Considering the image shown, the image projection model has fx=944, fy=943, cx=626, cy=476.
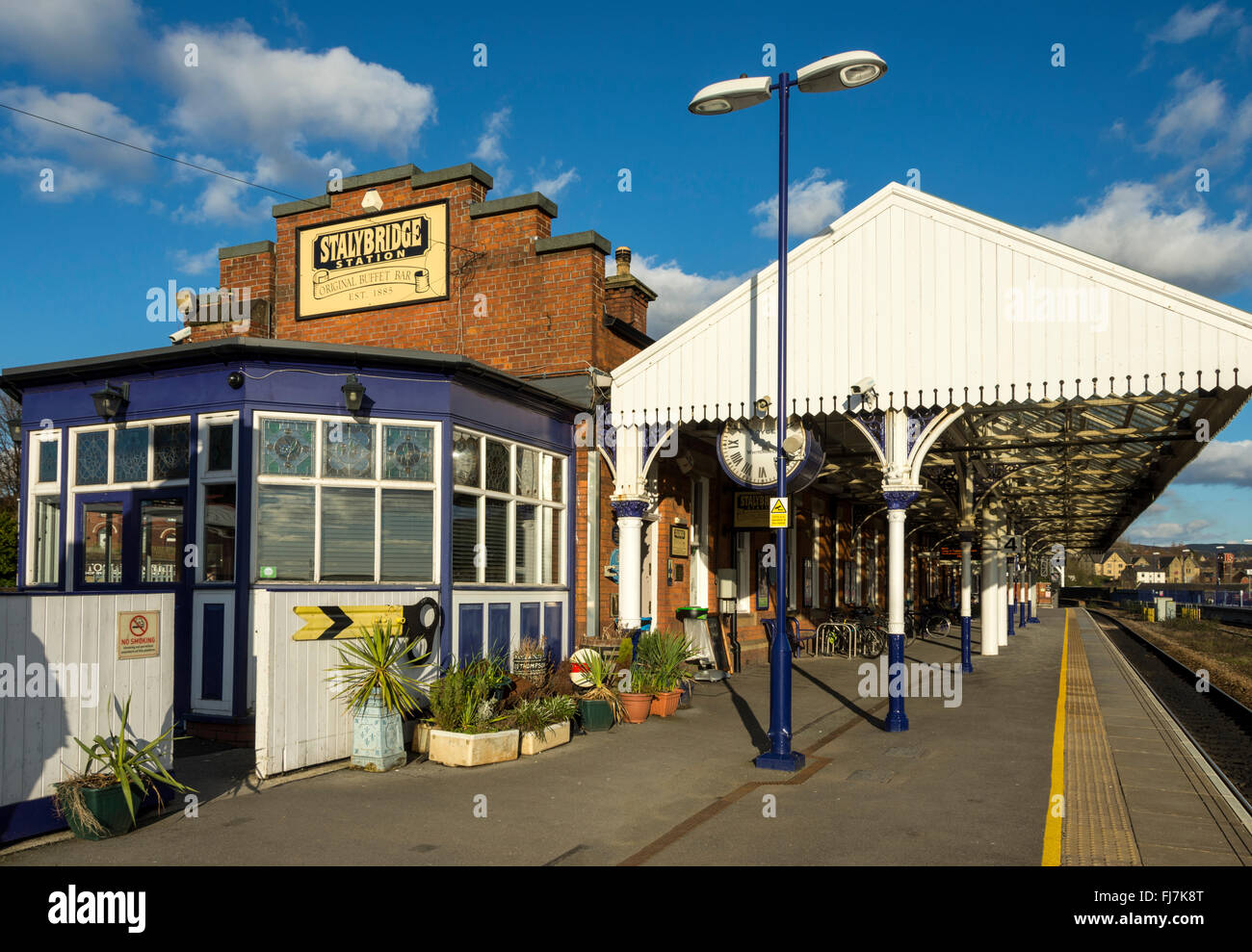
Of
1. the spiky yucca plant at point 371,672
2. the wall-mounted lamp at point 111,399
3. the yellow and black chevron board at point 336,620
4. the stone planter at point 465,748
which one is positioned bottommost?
the stone planter at point 465,748

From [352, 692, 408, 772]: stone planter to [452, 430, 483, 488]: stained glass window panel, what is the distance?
3.23m

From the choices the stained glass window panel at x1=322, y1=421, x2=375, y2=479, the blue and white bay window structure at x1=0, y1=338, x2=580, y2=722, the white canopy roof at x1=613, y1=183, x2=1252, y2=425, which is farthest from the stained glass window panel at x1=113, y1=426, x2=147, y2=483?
the white canopy roof at x1=613, y1=183, x2=1252, y2=425

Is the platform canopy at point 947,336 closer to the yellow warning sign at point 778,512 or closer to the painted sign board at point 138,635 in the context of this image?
the yellow warning sign at point 778,512

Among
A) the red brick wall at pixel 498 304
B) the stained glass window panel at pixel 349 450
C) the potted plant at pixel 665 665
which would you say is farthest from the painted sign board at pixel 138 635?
the red brick wall at pixel 498 304

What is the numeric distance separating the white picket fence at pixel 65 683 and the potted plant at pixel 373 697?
1784mm

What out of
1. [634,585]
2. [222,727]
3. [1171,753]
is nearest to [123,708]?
[222,727]

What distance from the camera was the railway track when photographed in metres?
11.4

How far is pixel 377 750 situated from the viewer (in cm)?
898

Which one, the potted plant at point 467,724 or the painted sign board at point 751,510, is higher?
the painted sign board at point 751,510

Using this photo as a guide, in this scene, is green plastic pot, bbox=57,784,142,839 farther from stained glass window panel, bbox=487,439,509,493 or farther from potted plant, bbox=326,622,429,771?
stained glass window panel, bbox=487,439,509,493

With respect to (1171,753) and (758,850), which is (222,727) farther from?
(1171,753)

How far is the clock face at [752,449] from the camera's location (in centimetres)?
1262
